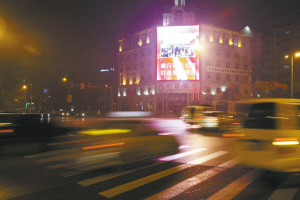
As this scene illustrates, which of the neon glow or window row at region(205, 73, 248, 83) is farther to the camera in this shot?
window row at region(205, 73, 248, 83)

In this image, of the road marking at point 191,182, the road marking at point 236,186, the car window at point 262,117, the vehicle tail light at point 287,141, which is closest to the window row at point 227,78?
the road marking at point 191,182

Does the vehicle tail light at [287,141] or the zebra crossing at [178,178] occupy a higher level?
the vehicle tail light at [287,141]

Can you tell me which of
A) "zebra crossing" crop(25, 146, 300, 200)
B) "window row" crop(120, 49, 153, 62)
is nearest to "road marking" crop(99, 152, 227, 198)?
"zebra crossing" crop(25, 146, 300, 200)

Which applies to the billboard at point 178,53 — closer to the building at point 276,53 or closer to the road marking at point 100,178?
the building at point 276,53

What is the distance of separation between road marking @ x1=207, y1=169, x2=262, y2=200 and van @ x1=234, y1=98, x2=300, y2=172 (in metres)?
0.43

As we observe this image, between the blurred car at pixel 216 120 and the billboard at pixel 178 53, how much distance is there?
32651 mm

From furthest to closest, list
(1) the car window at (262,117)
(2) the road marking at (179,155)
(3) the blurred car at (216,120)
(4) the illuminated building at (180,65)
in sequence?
(4) the illuminated building at (180,65) → (3) the blurred car at (216,120) → (2) the road marking at (179,155) → (1) the car window at (262,117)

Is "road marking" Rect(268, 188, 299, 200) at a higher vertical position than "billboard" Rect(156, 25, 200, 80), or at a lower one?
lower

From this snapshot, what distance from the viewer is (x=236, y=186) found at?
5309 mm

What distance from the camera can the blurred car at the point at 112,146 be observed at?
7754mm

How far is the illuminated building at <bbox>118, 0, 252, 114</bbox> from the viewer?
49594 mm

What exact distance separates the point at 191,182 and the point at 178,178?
1.41ft

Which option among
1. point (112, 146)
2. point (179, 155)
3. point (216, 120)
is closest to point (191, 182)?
point (112, 146)

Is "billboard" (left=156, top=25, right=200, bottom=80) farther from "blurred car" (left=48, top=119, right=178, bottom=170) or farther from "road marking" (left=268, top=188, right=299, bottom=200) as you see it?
"road marking" (left=268, top=188, right=299, bottom=200)
